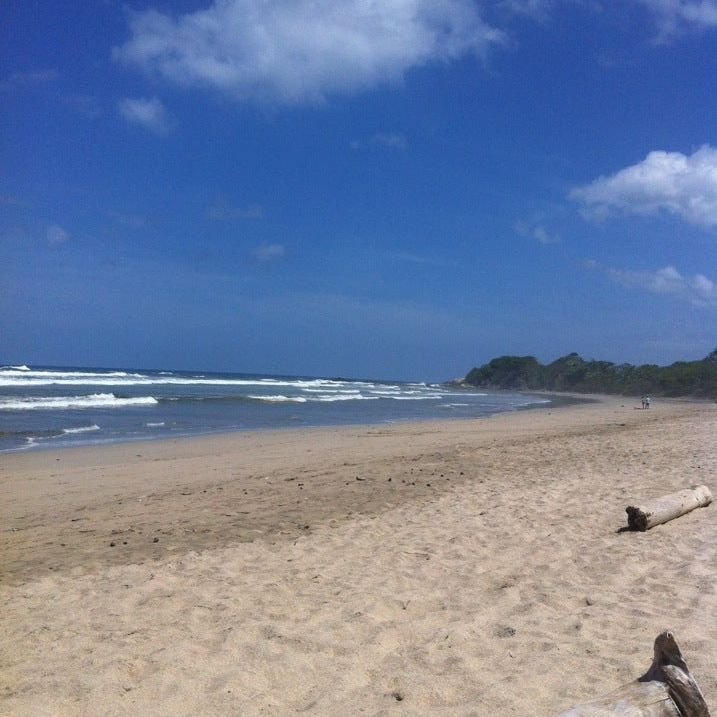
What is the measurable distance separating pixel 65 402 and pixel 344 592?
23896 mm

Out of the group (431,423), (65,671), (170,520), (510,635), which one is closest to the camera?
(65,671)

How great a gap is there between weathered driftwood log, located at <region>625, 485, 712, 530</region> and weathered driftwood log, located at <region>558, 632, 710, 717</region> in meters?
3.76

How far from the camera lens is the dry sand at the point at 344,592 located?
11.3 ft

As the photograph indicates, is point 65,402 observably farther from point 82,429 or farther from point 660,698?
point 660,698

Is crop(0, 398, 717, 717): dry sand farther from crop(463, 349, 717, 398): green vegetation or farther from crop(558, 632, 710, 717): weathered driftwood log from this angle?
→ crop(463, 349, 717, 398): green vegetation

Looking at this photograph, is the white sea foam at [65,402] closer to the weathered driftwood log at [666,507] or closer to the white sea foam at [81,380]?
the white sea foam at [81,380]

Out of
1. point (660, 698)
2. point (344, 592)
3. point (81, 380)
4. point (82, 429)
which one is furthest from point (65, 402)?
point (660, 698)

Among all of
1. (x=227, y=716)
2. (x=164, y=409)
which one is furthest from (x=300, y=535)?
(x=164, y=409)

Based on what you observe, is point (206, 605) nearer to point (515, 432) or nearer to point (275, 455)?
point (275, 455)

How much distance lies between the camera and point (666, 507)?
676 centimetres

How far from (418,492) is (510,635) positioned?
15.3 feet

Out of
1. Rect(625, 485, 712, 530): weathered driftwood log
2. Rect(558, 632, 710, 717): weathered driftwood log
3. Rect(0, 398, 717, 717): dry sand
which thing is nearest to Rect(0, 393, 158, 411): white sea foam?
Rect(0, 398, 717, 717): dry sand

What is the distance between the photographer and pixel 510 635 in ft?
13.2

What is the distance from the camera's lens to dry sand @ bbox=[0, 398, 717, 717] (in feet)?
11.3
